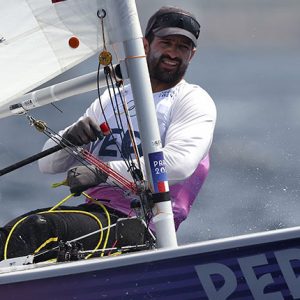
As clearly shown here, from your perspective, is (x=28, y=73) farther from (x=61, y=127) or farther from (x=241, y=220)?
(x=241, y=220)

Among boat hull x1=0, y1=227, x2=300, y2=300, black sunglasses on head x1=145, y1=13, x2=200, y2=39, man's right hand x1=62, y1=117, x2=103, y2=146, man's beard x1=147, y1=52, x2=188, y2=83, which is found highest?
black sunglasses on head x1=145, y1=13, x2=200, y2=39

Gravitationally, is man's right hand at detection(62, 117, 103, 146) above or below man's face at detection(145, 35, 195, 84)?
below

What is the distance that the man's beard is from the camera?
5.43 m

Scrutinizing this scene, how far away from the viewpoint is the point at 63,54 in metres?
5.36

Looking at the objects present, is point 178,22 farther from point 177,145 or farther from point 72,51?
point 177,145

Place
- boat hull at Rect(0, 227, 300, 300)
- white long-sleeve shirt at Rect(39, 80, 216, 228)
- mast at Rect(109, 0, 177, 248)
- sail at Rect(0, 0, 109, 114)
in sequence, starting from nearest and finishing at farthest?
boat hull at Rect(0, 227, 300, 300)
mast at Rect(109, 0, 177, 248)
white long-sleeve shirt at Rect(39, 80, 216, 228)
sail at Rect(0, 0, 109, 114)

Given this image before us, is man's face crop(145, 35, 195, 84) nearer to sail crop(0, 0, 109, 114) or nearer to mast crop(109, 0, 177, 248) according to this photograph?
sail crop(0, 0, 109, 114)

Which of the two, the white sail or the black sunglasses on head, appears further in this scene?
the black sunglasses on head

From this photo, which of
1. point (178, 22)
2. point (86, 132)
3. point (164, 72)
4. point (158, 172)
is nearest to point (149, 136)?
point (158, 172)

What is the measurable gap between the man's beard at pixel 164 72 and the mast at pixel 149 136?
0.51 meters

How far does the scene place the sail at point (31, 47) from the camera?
5.34 meters

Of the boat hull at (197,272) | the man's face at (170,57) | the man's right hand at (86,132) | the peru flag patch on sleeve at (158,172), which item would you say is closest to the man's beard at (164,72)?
the man's face at (170,57)

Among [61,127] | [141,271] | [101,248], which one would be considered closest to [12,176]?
[61,127]

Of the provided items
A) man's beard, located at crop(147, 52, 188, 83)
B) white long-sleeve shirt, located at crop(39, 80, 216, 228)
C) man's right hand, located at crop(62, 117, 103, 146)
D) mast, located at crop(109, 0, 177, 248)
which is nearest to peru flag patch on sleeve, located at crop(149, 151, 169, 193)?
mast, located at crop(109, 0, 177, 248)
